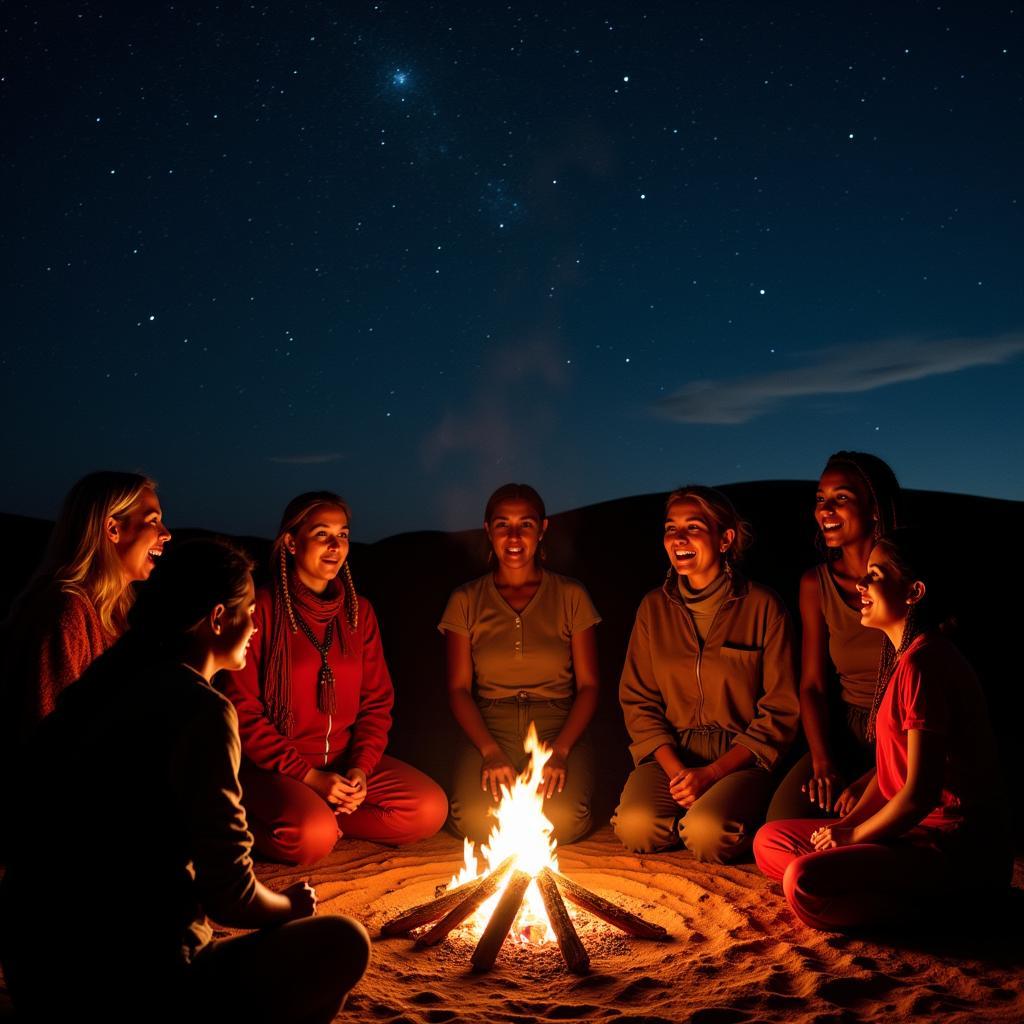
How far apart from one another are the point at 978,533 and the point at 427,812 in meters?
9.51

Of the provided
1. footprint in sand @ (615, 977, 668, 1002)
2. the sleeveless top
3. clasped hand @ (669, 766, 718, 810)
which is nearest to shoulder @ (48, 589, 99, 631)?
footprint in sand @ (615, 977, 668, 1002)

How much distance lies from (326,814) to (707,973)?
239cm

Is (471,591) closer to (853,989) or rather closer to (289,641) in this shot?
(289,641)

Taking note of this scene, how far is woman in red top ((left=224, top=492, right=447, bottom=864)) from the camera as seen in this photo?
5375mm

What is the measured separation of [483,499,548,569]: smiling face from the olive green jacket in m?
0.93

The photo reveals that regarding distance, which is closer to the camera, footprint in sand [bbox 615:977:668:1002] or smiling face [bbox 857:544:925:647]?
footprint in sand [bbox 615:977:668:1002]

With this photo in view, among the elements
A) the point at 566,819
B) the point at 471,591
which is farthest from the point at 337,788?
the point at 471,591

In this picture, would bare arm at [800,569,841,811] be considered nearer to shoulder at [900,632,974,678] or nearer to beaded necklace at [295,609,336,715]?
shoulder at [900,632,974,678]

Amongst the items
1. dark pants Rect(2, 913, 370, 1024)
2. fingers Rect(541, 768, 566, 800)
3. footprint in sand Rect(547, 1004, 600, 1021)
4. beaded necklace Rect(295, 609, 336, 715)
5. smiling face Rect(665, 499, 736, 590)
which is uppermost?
smiling face Rect(665, 499, 736, 590)

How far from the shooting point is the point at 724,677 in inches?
230

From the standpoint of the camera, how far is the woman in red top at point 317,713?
5.38m

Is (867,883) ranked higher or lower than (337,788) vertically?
lower

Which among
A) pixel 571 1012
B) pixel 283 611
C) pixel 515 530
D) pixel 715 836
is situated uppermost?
pixel 515 530

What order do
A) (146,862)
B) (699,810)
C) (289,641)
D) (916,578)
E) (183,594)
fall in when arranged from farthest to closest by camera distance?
(289,641)
(699,810)
(916,578)
(183,594)
(146,862)
